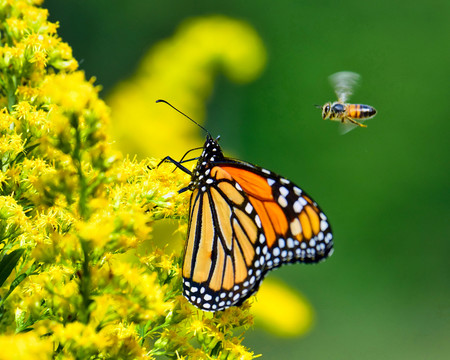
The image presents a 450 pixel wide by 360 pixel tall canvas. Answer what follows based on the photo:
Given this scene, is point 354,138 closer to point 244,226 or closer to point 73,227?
point 244,226

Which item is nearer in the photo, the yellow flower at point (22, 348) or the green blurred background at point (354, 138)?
the yellow flower at point (22, 348)

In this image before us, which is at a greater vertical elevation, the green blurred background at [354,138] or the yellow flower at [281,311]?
the green blurred background at [354,138]

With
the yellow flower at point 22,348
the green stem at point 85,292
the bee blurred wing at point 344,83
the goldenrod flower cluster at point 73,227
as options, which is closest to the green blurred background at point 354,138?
the bee blurred wing at point 344,83

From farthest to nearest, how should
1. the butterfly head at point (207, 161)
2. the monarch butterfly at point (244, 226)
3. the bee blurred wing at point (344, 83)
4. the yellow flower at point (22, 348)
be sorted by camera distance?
the bee blurred wing at point (344, 83)
the butterfly head at point (207, 161)
the monarch butterfly at point (244, 226)
the yellow flower at point (22, 348)

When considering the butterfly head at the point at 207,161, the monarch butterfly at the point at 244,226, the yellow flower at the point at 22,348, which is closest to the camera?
the yellow flower at the point at 22,348

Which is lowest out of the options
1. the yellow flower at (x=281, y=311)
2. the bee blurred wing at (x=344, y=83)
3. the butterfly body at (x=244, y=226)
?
the butterfly body at (x=244, y=226)

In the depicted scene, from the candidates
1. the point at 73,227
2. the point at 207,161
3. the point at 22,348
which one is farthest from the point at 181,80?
the point at 22,348

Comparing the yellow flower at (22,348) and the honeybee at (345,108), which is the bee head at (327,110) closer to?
the honeybee at (345,108)

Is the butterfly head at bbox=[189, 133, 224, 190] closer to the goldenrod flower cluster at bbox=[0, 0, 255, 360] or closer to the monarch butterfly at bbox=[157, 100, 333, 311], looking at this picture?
the monarch butterfly at bbox=[157, 100, 333, 311]

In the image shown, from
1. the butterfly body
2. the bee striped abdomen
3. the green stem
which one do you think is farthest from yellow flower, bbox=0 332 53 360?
the bee striped abdomen
